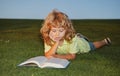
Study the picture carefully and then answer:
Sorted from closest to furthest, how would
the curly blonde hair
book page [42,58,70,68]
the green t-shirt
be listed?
book page [42,58,70,68], the curly blonde hair, the green t-shirt

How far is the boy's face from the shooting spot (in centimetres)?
441

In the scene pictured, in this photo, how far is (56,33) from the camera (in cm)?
442

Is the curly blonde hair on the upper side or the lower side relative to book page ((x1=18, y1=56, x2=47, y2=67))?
upper

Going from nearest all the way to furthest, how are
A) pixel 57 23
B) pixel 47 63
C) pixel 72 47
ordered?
pixel 47 63 → pixel 57 23 → pixel 72 47

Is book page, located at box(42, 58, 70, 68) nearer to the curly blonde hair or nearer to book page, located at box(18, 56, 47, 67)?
book page, located at box(18, 56, 47, 67)

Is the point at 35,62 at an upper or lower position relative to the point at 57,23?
lower

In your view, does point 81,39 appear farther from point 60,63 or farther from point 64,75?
point 64,75

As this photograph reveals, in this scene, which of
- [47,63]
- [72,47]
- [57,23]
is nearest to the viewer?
[47,63]

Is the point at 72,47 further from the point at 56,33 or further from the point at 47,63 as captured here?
the point at 47,63

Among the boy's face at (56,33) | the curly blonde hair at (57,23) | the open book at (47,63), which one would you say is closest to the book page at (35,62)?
the open book at (47,63)

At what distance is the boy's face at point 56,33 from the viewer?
4406 millimetres

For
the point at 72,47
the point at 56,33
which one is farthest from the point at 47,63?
the point at 72,47

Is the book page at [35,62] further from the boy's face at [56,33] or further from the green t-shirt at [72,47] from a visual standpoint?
the green t-shirt at [72,47]

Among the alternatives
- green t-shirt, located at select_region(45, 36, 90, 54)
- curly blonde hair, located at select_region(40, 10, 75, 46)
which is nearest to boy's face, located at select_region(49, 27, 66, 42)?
curly blonde hair, located at select_region(40, 10, 75, 46)
